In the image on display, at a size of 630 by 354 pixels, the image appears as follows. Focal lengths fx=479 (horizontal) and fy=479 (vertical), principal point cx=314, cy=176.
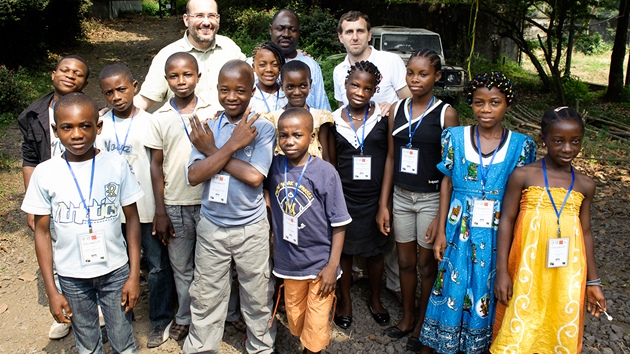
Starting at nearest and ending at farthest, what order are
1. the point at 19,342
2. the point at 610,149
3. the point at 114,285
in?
the point at 114,285, the point at 19,342, the point at 610,149

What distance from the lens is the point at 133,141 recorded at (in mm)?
3115

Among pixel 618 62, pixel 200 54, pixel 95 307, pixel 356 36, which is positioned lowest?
pixel 95 307

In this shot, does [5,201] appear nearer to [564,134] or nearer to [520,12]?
[564,134]

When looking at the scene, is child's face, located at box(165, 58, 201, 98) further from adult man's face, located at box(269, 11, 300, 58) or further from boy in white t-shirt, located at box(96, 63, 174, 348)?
adult man's face, located at box(269, 11, 300, 58)

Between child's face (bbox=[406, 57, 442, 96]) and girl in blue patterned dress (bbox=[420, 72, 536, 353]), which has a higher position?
child's face (bbox=[406, 57, 442, 96])

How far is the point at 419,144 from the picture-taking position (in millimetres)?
3076

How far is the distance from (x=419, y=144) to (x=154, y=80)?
1.96 meters

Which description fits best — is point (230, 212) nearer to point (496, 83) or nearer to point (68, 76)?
point (68, 76)

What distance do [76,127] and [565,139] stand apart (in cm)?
257

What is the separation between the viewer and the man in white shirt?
3721 millimetres

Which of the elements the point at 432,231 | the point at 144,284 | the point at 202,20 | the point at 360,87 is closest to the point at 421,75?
the point at 360,87

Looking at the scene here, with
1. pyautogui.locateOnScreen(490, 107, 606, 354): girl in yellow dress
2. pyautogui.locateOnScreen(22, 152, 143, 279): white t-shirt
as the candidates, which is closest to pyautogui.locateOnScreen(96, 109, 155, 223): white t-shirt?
pyautogui.locateOnScreen(22, 152, 143, 279): white t-shirt

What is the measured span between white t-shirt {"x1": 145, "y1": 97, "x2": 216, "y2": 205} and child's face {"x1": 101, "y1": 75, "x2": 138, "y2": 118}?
0.65 feet

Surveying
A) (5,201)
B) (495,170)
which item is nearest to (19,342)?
(5,201)
